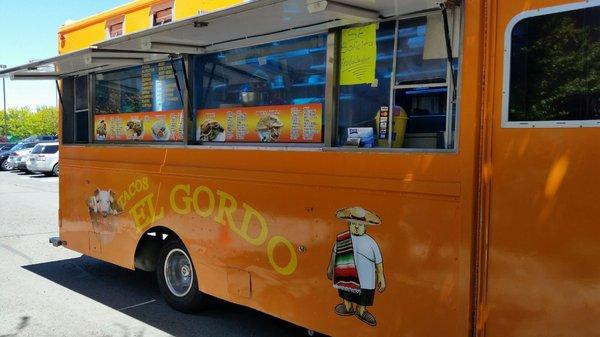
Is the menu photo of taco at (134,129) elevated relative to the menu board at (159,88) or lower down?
lower down

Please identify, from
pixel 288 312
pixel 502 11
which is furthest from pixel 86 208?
pixel 502 11

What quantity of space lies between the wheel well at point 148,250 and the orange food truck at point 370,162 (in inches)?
0.6

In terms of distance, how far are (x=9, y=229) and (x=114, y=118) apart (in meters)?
5.39

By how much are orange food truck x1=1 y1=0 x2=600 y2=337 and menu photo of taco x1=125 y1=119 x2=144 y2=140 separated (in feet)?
0.24

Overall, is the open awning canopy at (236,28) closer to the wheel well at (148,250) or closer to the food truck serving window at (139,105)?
the food truck serving window at (139,105)

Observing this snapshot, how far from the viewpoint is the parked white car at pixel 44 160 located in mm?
23469

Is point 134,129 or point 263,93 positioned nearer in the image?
point 263,93

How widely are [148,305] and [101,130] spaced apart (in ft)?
7.12

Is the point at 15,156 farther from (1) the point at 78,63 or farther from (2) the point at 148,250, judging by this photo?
(2) the point at 148,250

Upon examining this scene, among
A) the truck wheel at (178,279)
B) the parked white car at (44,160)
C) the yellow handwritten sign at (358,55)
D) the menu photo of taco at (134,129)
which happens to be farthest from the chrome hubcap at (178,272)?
the parked white car at (44,160)

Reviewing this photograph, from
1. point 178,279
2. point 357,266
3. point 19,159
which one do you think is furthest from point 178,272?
point 19,159

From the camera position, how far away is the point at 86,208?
626 centimetres

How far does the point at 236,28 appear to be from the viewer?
4.14m

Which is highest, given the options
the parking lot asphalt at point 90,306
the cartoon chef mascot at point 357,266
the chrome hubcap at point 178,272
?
the cartoon chef mascot at point 357,266
